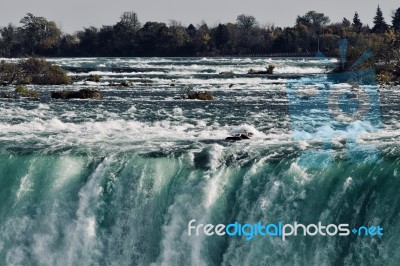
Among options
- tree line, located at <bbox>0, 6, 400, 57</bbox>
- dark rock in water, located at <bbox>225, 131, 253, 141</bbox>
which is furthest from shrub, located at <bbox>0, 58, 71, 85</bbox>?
tree line, located at <bbox>0, 6, 400, 57</bbox>

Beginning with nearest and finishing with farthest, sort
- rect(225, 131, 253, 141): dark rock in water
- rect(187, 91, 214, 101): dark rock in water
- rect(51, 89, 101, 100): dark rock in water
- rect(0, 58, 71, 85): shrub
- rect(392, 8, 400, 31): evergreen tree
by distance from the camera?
rect(225, 131, 253, 141): dark rock in water < rect(187, 91, 214, 101): dark rock in water < rect(51, 89, 101, 100): dark rock in water < rect(0, 58, 71, 85): shrub < rect(392, 8, 400, 31): evergreen tree

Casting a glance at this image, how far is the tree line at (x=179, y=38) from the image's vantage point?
14050 cm

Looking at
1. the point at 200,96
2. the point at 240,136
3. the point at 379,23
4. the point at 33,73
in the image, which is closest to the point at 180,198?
the point at 240,136

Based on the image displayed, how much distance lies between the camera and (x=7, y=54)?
525 ft

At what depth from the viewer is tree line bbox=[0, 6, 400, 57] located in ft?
461


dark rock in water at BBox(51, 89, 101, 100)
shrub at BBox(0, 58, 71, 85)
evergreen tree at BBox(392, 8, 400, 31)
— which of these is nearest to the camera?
dark rock in water at BBox(51, 89, 101, 100)

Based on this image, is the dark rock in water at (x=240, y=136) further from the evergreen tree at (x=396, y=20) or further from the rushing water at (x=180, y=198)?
the evergreen tree at (x=396, y=20)

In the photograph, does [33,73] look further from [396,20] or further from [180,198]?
[396,20]

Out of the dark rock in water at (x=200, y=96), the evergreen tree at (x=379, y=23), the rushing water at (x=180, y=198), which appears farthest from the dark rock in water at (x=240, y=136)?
the evergreen tree at (x=379, y=23)

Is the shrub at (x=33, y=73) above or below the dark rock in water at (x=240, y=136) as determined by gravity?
below

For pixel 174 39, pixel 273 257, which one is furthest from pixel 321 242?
pixel 174 39

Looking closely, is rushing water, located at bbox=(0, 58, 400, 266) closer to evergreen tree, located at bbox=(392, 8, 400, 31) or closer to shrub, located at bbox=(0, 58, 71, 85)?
shrub, located at bbox=(0, 58, 71, 85)

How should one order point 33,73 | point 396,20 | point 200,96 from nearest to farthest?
1. point 200,96
2. point 33,73
3. point 396,20

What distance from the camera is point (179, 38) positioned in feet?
494
